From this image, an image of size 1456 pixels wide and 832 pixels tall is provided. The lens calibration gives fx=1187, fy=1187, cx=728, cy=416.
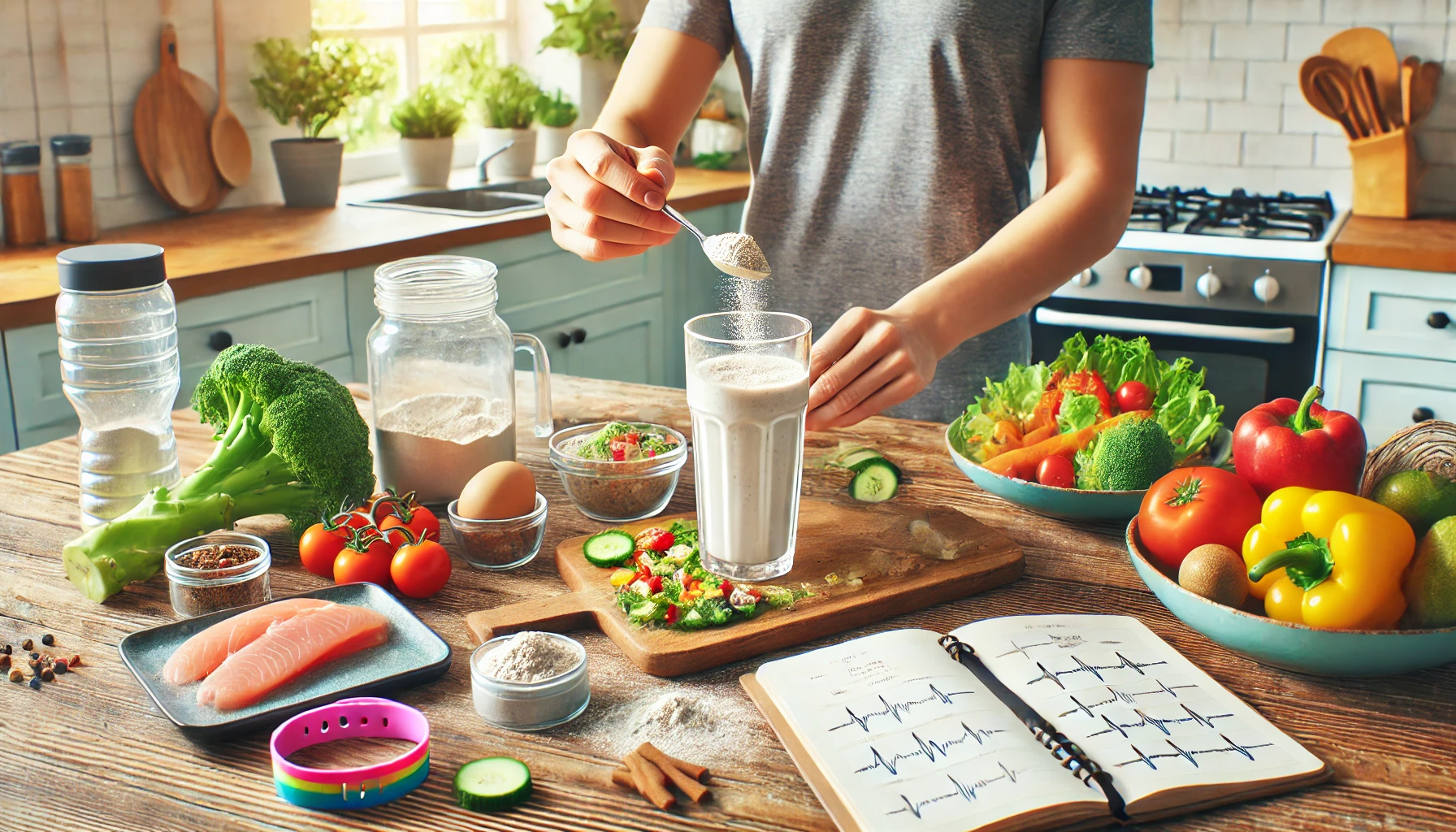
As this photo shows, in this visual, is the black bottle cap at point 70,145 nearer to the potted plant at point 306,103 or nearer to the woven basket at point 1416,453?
the potted plant at point 306,103

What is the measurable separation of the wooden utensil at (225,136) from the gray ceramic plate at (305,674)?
94.5 inches

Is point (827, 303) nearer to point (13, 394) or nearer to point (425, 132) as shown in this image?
point (13, 394)

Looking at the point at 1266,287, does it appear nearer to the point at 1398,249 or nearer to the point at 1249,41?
the point at 1398,249

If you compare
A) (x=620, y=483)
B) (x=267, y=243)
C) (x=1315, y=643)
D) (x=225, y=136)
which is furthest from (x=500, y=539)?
(x=225, y=136)

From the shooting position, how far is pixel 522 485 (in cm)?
125

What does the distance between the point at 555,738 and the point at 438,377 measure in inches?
24.5

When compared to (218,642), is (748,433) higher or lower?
higher

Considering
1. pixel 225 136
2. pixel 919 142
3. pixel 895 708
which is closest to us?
pixel 895 708

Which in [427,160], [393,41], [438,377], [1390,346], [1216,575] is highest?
[393,41]

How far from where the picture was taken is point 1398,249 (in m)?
2.82

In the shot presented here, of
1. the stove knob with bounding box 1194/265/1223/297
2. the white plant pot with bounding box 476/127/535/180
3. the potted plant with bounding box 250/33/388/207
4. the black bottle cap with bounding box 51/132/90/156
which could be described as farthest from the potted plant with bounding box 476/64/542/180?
the stove knob with bounding box 1194/265/1223/297

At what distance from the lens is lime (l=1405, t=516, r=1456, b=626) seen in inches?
38.1

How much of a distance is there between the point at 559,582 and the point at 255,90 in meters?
2.57

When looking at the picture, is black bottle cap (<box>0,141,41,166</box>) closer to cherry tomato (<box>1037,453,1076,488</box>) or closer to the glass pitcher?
the glass pitcher
